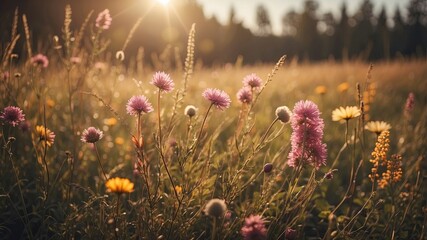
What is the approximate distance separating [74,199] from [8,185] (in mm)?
362

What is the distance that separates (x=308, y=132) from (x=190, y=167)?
56cm

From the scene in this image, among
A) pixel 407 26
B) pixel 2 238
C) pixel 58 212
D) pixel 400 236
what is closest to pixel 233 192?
pixel 400 236

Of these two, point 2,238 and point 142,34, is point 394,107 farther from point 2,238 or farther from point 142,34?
point 142,34

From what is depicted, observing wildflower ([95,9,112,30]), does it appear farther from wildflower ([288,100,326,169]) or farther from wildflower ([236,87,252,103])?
wildflower ([288,100,326,169])

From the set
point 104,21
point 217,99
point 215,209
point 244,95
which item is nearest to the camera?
point 215,209

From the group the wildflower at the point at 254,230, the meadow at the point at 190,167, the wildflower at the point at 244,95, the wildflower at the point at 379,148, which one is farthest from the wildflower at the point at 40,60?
the wildflower at the point at 379,148

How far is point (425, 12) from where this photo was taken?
141 feet

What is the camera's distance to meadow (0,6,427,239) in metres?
1.39

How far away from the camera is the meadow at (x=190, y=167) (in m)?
1.39

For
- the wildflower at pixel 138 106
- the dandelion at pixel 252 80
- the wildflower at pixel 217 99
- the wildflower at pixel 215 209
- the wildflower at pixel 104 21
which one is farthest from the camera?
the wildflower at pixel 104 21

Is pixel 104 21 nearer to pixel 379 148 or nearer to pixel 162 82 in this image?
pixel 162 82

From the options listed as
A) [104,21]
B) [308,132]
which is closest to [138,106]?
[308,132]

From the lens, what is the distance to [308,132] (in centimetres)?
141

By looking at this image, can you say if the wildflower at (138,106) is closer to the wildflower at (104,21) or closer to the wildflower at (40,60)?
the wildflower at (104,21)
